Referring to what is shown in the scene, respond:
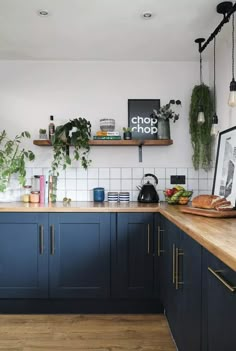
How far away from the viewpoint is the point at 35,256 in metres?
2.76

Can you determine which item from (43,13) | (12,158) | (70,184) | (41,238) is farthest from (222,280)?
(12,158)

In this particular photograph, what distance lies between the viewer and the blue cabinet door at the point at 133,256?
274cm

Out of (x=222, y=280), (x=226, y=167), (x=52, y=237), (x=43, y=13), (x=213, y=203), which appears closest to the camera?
(x=222, y=280)

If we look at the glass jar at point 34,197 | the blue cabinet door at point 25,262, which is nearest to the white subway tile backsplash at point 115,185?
the glass jar at point 34,197

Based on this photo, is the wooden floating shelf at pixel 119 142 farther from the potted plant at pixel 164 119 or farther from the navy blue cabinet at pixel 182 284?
the navy blue cabinet at pixel 182 284

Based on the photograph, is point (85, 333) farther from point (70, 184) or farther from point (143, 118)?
point (143, 118)

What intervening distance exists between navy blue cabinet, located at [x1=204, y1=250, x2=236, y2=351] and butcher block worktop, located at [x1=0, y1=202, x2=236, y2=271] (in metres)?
0.06

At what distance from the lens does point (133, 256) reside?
2766mm

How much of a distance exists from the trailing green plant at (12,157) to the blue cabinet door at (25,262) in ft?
1.61

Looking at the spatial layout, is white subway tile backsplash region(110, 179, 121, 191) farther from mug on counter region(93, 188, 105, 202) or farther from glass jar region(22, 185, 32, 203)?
glass jar region(22, 185, 32, 203)

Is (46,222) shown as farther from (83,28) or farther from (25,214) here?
(83,28)

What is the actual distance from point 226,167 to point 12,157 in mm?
2019

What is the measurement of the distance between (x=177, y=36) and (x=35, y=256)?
215 centimetres

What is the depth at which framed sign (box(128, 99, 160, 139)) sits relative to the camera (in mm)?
3311
